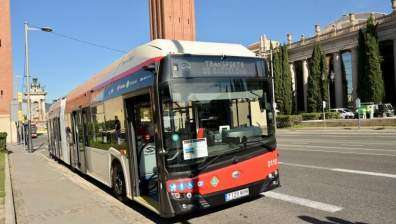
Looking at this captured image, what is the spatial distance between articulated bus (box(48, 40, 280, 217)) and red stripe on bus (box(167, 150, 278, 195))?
2 cm

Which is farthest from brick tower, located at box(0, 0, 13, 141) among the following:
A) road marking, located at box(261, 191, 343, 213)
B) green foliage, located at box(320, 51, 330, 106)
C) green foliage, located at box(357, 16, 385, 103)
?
road marking, located at box(261, 191, 343, 213)

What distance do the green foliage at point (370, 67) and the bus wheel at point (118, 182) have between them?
4647cm

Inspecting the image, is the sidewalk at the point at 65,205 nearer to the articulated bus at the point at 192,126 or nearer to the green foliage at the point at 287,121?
the articulated bus at the point at 192,126

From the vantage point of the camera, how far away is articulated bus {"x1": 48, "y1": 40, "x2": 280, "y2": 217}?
6.49 meters

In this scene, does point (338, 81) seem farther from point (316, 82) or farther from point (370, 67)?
point (370, 67)

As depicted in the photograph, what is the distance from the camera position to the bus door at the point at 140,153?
779cm

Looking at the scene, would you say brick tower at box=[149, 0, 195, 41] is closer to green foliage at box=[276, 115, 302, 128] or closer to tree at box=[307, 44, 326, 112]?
tree at box=[307, 44, 326, 112]

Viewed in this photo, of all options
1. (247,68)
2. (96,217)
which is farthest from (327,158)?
(96,217)

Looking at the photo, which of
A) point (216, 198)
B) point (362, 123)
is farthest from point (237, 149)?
point (362, 123)

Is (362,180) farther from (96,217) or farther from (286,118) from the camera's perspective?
(286,118)

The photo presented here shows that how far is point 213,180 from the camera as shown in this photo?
6688 mm

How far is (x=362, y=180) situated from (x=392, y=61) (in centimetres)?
5429

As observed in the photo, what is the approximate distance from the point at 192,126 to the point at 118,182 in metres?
3.06

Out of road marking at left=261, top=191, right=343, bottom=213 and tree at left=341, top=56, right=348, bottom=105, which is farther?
tree at left=341, top=56, right=348, bottom=105
